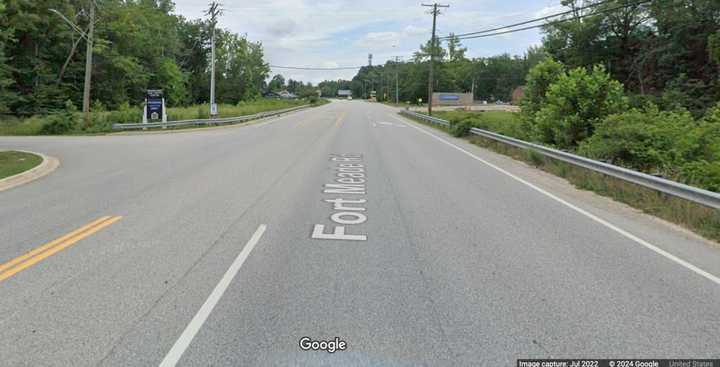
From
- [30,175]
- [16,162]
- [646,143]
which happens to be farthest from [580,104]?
[16,162]

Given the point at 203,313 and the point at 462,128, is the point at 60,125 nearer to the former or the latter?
the point at 462,128

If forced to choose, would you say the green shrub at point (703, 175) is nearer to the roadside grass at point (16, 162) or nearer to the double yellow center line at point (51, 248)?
the double yellow center line at point (51, 248)

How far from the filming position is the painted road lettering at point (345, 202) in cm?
690

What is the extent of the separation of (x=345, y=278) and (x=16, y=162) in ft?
42.7

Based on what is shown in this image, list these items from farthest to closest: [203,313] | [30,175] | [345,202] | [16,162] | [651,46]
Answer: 1. [651,46]
2. [16,162]
3. [30,175]
4. [345,202]
5. [203,313]

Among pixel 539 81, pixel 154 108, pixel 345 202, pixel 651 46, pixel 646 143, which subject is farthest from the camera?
pixel 651 46

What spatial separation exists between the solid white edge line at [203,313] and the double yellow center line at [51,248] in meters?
2.13

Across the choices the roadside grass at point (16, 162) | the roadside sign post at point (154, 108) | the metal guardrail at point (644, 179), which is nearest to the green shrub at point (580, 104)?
the metal guardrail at point (644, 179)

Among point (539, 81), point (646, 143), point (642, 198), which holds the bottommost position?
point (642, 198)

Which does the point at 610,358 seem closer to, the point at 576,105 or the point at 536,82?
the point at 576,105

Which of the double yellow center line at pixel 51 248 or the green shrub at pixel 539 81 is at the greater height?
the green shrub at pixel 539 81

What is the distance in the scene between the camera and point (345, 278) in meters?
5.19

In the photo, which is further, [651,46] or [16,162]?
[651,46]

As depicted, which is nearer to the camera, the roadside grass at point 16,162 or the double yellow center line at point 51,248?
the double yellow center line at point 51,248
